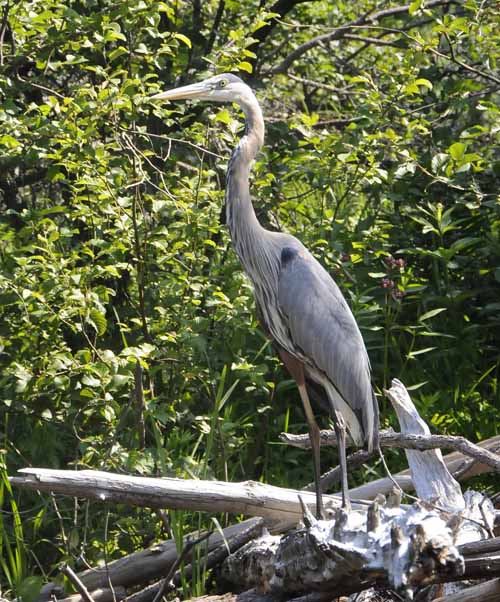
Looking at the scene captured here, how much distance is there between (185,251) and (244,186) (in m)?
0.49

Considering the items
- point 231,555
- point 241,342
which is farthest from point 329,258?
point 231,555

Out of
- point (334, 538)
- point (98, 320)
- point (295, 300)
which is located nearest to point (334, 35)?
point (295, 300)

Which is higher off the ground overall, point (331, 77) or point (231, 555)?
point (331, 77)

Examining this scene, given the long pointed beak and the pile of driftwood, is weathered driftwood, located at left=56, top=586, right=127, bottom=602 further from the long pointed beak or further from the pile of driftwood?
the long pointed beak

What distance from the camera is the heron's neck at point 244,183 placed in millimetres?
4492

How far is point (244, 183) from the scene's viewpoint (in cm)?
452

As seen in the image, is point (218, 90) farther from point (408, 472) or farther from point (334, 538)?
point (334, 538)

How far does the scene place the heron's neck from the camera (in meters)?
4.49

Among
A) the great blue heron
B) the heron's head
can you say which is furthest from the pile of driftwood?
the heron's head

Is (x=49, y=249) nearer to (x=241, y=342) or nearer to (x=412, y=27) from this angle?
(x=241, y=342)

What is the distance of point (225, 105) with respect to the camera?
18.1 ft

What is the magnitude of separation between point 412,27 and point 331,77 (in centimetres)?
60

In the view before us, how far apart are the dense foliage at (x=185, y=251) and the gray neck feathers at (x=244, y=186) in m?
0.11

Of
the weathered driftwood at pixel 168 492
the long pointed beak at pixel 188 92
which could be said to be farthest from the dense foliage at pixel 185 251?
the weathered driftwood at pixel 168 492
